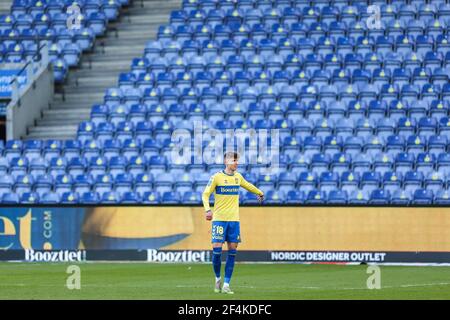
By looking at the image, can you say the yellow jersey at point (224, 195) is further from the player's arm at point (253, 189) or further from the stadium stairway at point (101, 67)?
the stadium stairway at point (101, 67)

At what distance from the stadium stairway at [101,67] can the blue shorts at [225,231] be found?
16.8 metres

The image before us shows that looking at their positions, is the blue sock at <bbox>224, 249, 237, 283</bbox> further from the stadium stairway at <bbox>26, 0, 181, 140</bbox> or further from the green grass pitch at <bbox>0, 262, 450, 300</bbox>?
the stadium stairway at <bbox>26, 0, 181, 140</bbox>

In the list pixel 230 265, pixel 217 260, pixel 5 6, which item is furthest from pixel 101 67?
pixel 230 265

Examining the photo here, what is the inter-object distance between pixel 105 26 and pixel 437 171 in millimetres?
13809

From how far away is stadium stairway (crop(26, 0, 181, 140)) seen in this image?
37781mm

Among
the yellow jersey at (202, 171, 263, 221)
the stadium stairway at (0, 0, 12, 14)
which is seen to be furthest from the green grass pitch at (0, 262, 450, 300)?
the stadium stairway at (0, 0, 12, 14)

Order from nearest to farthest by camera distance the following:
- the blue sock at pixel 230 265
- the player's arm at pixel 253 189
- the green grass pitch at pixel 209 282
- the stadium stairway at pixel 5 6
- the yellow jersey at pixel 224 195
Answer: the green grass pitch at pixel 209 282 → the blue sock at pixel 230 265 → the yellow jersey at pixel 224 195 → the player's arm at pixel 253 189 → the stadium stairway at pixel 5 6

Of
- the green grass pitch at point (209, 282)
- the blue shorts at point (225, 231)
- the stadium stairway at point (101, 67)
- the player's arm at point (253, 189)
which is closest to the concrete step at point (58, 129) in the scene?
the stadium stairway at point (101, 67)

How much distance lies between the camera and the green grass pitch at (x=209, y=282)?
19.7m

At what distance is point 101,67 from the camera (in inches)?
1569

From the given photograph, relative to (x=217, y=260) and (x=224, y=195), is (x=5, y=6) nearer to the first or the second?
(x=224, y=195)

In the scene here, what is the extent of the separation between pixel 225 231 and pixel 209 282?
8.37 ft
